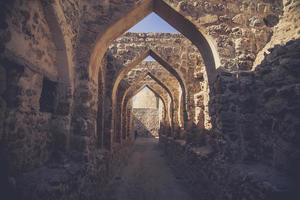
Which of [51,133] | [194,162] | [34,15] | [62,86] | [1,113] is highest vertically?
[34,15]

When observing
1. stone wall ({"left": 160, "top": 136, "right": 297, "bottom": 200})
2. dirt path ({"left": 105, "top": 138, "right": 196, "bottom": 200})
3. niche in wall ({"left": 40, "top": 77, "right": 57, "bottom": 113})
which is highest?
niche in wall ({"left": 40, "top": 77, "right": 57, "bottom": 113})

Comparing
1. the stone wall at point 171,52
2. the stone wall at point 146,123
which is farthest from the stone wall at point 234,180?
the stone wall at point 146,123

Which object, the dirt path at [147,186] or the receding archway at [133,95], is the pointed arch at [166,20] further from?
the receding archway at [133,95]

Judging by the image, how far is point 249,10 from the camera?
441cm

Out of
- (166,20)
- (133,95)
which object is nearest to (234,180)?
(166,20)

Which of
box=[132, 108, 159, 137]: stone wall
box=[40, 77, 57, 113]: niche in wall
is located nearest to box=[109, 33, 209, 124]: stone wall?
box=[40, 77, 57, 113]: niche in wall

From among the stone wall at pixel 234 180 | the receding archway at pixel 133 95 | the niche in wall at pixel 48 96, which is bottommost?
the stone wall at pixel 234 180

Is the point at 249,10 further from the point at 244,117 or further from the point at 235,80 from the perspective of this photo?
the point at 244,117

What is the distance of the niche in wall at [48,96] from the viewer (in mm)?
3707

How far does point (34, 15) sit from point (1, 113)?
4.39 ft

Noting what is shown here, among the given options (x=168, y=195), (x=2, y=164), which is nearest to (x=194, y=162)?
(x=168, y=195)

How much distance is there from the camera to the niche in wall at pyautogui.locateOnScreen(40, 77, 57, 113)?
3.71m

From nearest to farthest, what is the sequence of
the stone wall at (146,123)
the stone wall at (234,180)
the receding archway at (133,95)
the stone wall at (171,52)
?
the stone wall at (234,180) < the stone wall at (171,52) < the receding archway at (133,95) < the stone wall at (146,123)

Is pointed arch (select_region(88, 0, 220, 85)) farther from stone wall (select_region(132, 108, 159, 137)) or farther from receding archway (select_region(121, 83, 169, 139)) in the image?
stone wall (select_region(132, 108, 159, 137))
